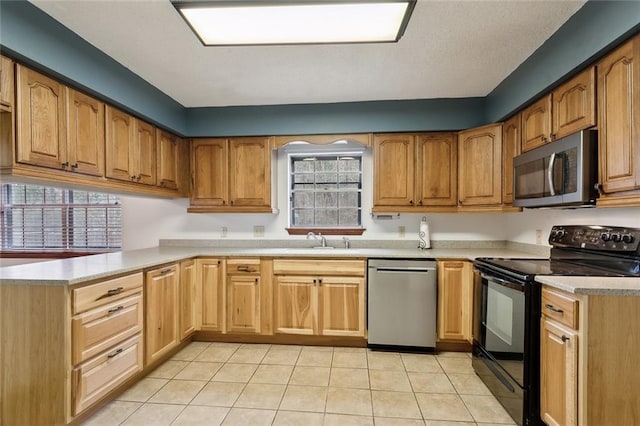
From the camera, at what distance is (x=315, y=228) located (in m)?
3.52

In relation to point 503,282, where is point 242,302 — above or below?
below

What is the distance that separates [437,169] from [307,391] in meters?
2.31

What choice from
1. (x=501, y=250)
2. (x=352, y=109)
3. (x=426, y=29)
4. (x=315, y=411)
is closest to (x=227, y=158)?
(x=352, y=109)

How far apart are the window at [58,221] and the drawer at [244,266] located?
1932 mm

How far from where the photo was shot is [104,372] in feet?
6.27

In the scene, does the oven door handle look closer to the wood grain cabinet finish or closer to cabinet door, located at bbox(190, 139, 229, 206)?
the wood grain cabinet finish

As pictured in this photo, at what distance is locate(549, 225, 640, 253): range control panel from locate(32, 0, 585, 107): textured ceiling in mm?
1284

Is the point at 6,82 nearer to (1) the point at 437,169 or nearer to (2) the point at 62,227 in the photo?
(2) the point at 62,227

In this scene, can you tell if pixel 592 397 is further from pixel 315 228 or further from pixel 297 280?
pixel 315 228

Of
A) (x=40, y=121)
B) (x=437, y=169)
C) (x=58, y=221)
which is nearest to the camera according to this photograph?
(x=40, y=121)

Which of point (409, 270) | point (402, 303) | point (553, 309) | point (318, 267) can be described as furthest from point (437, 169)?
point (553, 309)

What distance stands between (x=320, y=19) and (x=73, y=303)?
2.05 m

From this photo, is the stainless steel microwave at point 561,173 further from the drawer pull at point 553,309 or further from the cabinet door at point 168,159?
the cabinet door at point 168,159

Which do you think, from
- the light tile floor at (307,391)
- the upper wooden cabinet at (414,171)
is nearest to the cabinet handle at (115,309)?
the light tile floor at (307,391)
